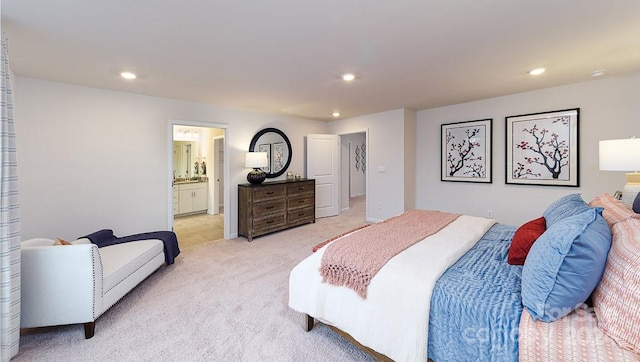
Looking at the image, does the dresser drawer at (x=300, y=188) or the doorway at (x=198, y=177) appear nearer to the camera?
the dresser drawer at (x=300, y=188)

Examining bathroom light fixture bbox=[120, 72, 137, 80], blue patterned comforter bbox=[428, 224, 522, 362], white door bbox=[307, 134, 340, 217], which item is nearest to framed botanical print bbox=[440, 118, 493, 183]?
white door bbox=[307, 134, 340, 217]

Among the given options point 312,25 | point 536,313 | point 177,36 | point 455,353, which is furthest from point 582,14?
point 177,36

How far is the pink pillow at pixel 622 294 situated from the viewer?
94 centimetres

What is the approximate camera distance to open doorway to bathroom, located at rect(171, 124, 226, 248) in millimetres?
5883

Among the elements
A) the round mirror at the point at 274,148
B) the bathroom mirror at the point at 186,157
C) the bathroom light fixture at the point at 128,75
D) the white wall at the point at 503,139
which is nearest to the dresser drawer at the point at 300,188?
the round mirror at the point at 274,148

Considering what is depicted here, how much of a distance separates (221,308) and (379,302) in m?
1.50

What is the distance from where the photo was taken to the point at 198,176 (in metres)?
6.55

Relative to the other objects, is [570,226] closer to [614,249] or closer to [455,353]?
[614,249]

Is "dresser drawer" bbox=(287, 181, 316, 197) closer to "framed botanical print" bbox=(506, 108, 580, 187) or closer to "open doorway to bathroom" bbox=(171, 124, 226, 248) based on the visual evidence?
"open doorway to bathroom" bbox=(171, 124, 226, 248)

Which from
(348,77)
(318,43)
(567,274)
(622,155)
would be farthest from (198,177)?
(622,155)

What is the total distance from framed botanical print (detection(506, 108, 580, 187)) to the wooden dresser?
3.44m

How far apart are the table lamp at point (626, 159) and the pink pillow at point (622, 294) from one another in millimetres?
1700

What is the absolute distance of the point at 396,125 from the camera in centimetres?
490

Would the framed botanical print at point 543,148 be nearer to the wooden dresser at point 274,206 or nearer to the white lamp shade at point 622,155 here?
the white lamp shade at point 622,155
